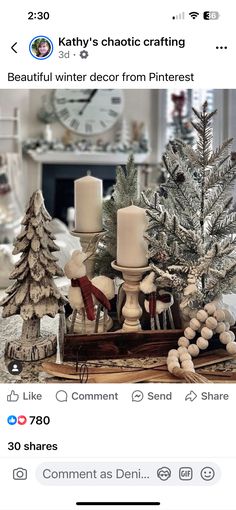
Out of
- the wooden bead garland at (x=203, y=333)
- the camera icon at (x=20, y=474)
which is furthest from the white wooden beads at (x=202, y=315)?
the camera icon at (x=20, y=474)

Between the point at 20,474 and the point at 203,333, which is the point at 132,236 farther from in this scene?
the point at 20,474

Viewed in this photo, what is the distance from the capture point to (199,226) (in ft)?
1.84

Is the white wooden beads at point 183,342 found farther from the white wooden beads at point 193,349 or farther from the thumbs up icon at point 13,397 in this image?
the thumbs up icon at point 13,397

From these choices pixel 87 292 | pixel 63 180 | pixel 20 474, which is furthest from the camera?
pixel 63 180

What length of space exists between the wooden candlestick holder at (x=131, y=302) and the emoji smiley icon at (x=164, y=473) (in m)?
0.15

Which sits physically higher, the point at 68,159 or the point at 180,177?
the point at 180,177

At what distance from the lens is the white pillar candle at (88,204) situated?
0.63 meters

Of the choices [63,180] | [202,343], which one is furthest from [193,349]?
[63,180]

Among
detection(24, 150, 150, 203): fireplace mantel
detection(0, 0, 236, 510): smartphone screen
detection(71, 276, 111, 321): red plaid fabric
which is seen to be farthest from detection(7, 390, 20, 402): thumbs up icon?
detection(24, 150, 150, 203): fireplace mantel
